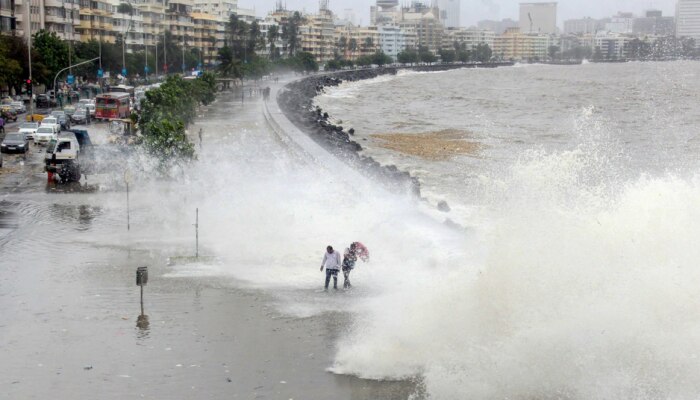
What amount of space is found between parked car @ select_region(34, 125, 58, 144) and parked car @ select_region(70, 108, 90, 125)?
8.04 meters

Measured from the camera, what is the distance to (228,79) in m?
96.9

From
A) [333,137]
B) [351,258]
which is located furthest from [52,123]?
[351,258]

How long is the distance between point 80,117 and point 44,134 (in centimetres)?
921

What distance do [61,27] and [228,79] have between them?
17266 mm

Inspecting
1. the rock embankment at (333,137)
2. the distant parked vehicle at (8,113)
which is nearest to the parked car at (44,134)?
the distant parked vehicle at (8,113)

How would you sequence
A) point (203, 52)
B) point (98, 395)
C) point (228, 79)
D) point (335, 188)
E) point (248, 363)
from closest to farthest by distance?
point (98, 395), point (248, 363), point (335, 188), point (228, 79), point (203, 52)

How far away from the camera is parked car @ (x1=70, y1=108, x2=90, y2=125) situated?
157 feet

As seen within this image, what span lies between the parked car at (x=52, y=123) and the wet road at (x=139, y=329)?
20.1 metres

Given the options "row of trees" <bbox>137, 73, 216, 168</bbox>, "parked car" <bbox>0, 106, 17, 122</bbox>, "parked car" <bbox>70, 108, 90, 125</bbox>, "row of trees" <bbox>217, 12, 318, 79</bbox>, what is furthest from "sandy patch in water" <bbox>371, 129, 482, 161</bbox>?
"row of trees" <bbox>217, 12, 318, 79</bbox>

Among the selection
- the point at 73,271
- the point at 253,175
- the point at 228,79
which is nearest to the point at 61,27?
the point at 228,79

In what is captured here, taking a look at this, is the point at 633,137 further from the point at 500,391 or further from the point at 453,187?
the point at 500,391

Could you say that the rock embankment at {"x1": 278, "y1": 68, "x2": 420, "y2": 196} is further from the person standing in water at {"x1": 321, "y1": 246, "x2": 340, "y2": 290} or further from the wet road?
the person standing in water at {"x1": 321, "y1": 246, "x2": 340, "y2": 290}

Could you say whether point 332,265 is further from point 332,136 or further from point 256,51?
point 256,51

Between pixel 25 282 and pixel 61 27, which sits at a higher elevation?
pixel 61 27
